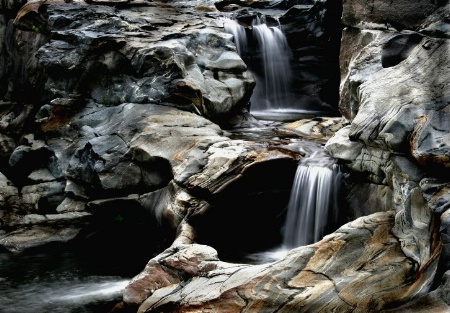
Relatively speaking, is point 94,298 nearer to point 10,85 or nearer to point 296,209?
point 296,209

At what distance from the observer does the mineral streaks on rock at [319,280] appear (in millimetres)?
6340

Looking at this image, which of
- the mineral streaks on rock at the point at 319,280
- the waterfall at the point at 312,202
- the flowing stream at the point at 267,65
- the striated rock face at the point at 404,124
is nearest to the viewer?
the mineral streaks on rock at the point at 319,280

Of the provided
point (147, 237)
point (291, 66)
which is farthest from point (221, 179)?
point (291, 66)

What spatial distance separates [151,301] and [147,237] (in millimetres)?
3955

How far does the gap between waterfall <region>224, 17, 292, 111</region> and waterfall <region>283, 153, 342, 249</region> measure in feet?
21.1

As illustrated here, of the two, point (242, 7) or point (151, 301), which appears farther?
point (242, 7)

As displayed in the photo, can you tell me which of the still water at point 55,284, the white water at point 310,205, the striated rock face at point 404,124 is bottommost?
the still water at point 55,284

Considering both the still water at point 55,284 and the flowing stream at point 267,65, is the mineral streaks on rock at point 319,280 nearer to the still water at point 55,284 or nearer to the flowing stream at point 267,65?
the still water at point 55,284

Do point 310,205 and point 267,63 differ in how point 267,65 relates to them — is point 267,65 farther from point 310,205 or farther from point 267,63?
point 310,205

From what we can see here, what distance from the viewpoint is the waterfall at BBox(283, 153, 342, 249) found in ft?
31.7

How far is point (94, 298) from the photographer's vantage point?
9016 millimetres

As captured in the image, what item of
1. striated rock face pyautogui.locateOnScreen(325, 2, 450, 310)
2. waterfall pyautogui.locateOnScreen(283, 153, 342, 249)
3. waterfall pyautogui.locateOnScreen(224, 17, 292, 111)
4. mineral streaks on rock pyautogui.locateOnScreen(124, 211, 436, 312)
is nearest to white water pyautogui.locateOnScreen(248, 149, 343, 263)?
waterfall pyautogui.locateOnScreen(283, 153, 342, 249)

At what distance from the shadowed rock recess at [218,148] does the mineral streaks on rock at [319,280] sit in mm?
20

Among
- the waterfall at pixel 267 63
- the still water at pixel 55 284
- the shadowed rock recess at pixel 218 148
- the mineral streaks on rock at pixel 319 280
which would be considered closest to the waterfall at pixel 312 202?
the shadowed rock recess at pixel 218 148
